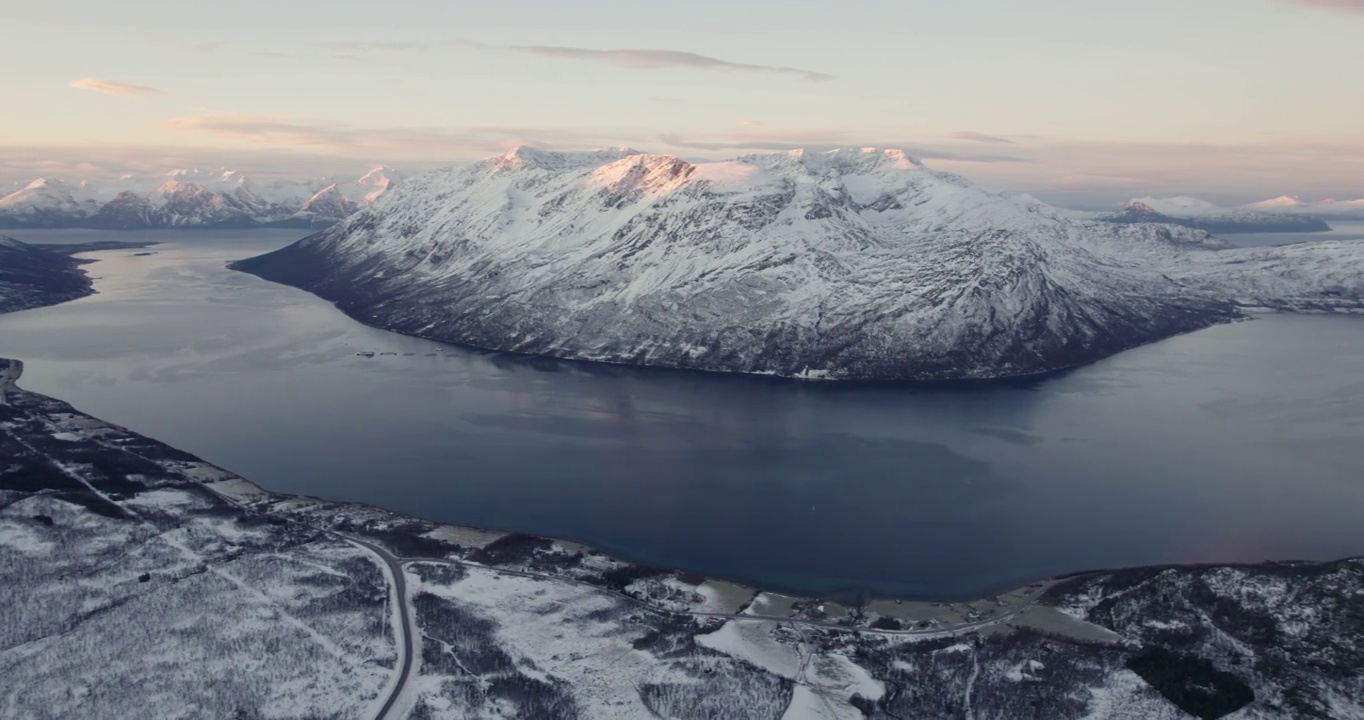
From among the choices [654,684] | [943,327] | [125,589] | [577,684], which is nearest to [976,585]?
[654,684]

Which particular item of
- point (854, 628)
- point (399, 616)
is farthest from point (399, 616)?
point (854, 628)

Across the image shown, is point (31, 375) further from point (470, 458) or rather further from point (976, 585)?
point (976, 585)

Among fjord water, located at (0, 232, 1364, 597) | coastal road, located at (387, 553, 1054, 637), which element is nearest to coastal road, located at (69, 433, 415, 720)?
fjord water, located at (0, 232, 1364, 597)

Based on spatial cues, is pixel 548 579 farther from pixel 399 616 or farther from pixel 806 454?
pixel 806 454

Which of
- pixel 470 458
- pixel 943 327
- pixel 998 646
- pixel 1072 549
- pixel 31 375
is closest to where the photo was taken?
pixel 998 646

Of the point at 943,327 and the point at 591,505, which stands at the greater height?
the point at 943,327

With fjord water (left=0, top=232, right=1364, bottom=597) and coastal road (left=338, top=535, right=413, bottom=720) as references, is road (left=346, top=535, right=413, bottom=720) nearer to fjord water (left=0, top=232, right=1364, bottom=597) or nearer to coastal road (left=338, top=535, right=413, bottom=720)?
coastal road (left=338, top=535, right=413, bottom=720)

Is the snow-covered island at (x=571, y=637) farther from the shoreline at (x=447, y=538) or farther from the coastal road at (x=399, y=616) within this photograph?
the shoreline at (x=447, y=538)
